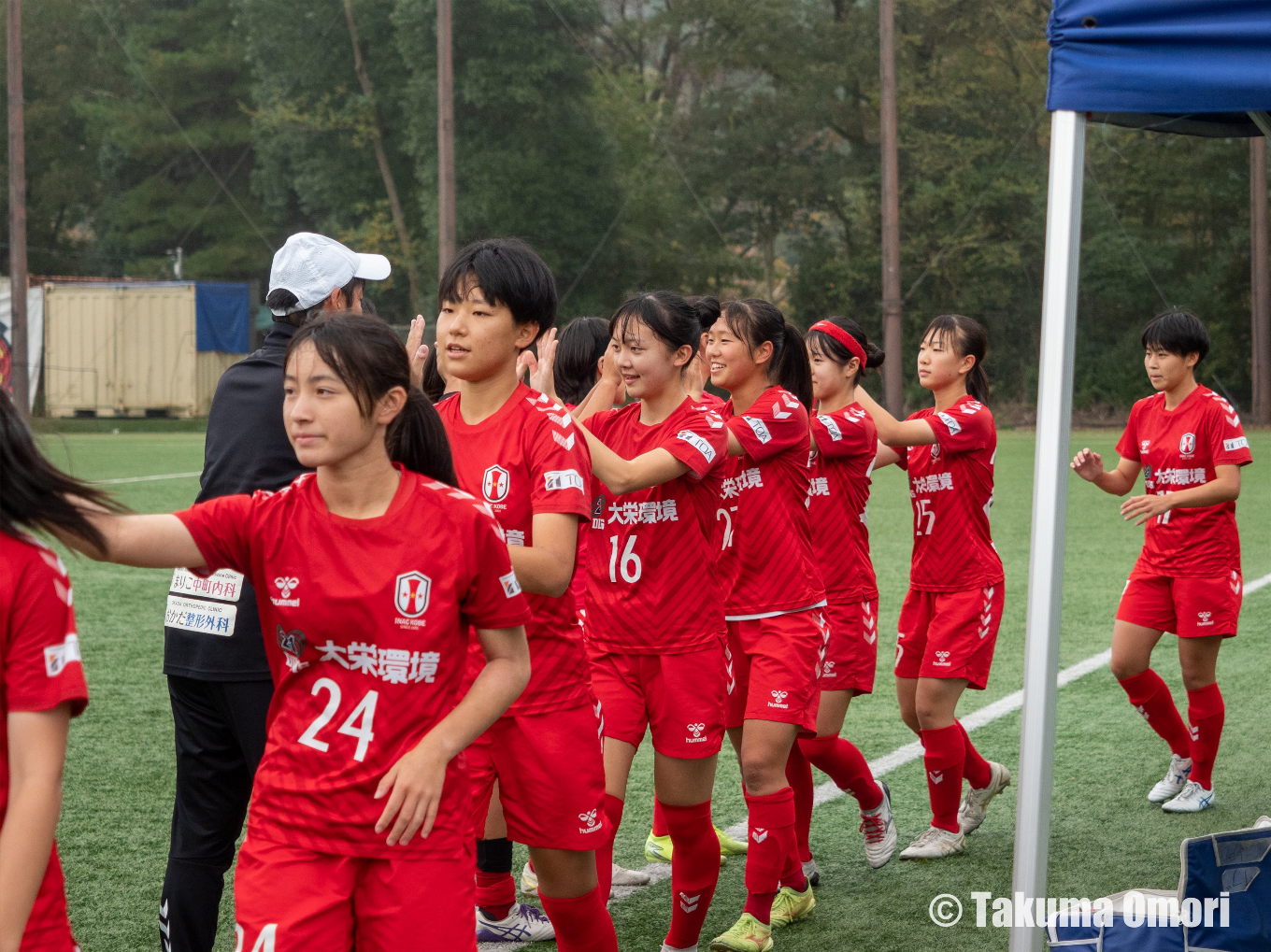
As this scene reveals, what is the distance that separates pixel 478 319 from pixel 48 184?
43477 millimetres

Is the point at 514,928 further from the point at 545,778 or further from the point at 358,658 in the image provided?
the point at 358,658

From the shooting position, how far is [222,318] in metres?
31.9

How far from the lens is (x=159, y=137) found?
41.3 meters

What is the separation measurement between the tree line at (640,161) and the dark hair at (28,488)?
29679 millimetres

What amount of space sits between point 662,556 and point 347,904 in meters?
1.62

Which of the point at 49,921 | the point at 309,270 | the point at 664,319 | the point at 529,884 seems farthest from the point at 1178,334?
the point at 49,921

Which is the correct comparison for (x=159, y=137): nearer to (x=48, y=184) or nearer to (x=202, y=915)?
(x=48, y=184)

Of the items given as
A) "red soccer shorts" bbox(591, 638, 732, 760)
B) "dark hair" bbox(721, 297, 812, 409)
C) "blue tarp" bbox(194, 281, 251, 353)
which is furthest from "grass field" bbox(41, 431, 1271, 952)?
"blue tarp" bbox(194, 281, 251, 353)

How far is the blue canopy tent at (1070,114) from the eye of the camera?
289cm

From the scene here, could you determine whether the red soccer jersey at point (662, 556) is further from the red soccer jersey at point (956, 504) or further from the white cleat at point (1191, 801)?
the white cleat at point (1191, 801)

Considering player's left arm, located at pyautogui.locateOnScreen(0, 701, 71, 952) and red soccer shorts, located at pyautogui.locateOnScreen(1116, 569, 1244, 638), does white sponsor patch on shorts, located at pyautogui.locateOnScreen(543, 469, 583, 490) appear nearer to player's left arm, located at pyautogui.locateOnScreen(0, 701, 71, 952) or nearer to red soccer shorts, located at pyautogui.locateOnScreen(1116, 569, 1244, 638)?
player's left arm, located at pyautogui.locateOnScreen(0, 701, 71, 952)

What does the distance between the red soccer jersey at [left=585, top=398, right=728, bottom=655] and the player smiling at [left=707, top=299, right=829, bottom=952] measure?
1.10 feet

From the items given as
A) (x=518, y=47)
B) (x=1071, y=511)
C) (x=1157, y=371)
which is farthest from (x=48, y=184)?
(x=1157, y=371)

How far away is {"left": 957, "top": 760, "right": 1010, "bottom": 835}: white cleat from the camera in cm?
527
